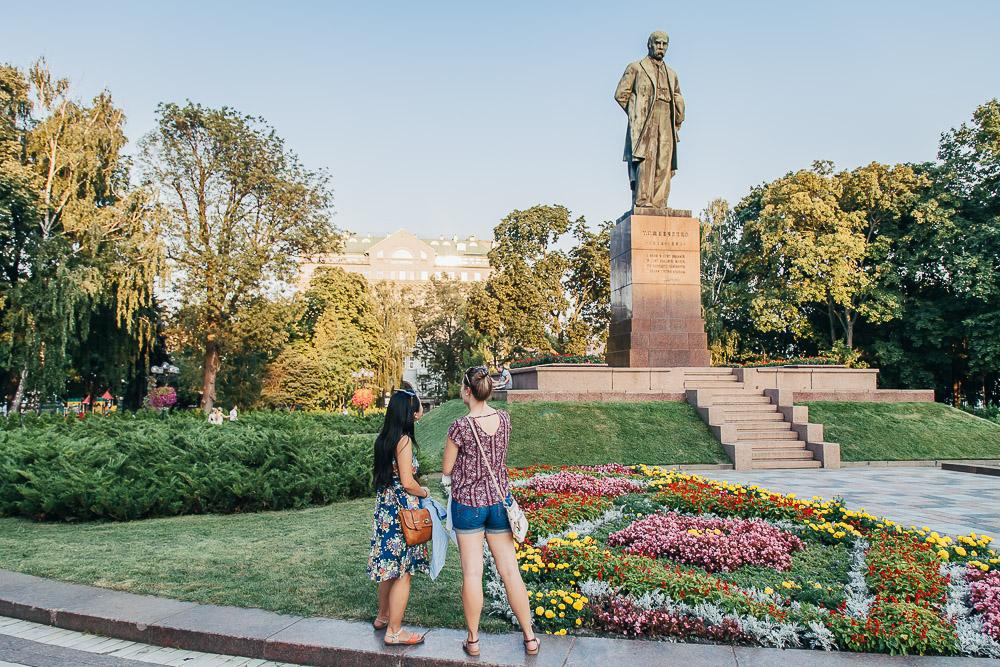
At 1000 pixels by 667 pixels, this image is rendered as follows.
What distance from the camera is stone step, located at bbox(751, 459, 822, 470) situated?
1523 cm

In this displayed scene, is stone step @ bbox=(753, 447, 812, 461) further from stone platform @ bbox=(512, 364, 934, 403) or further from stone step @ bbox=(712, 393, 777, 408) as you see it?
stone platform @ bbox=(512, 364, 934, 403)

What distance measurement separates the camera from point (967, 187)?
32781 millimetres

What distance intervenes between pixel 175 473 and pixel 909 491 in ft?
37.9

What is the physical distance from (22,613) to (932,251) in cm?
3642

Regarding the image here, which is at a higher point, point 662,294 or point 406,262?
point 406,262

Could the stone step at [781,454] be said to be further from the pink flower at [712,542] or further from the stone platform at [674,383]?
the pink flower at [712,542]

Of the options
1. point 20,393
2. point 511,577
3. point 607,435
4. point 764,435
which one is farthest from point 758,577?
point 20,393

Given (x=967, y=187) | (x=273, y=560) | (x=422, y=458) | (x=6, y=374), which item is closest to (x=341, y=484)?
(x=422, y=458)

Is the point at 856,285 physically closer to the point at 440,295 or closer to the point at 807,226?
the point at 807,226

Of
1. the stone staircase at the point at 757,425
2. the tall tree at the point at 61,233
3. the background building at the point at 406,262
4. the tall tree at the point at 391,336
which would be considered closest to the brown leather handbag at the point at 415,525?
the stone staircase at the point at 757,425

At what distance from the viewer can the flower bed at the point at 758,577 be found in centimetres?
486

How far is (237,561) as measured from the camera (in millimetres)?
6953

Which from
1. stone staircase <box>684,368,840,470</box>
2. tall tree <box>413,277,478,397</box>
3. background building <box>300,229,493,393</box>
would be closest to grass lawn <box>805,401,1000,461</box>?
stone staircase <box>684,368,840,470</box>

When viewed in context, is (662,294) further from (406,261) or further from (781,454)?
(406,261)
